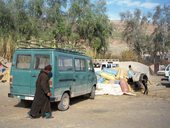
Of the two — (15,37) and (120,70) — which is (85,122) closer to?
(120,70)

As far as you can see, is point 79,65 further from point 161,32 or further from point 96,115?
point 161,32

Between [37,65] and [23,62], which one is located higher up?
[23,62]

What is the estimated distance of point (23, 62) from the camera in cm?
1353

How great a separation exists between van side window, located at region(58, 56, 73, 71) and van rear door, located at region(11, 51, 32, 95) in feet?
3.58

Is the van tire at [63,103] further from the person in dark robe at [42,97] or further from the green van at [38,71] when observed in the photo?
the person in dark robe at [42,97]

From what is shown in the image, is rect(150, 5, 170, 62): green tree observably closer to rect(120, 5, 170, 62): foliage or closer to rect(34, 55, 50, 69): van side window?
rect(120, 5, 170, 62): foliage

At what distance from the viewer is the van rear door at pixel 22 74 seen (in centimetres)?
1322

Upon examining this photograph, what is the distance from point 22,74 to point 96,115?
9.98 ft

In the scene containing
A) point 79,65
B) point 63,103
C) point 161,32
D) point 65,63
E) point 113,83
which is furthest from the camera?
point 161,32

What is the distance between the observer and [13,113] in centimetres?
1288

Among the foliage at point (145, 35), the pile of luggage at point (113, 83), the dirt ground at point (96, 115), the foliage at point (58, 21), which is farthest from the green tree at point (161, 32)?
the dirt ground at point (96, 115)

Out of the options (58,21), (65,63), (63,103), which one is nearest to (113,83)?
(65,63)

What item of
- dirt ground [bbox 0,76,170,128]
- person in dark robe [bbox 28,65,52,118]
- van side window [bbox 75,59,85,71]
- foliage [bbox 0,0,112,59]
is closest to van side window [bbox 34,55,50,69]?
person in dark robe [bbox 28,65,52,118]

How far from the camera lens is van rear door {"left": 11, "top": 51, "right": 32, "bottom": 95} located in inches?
520
